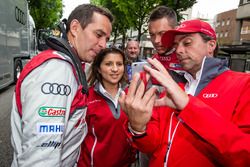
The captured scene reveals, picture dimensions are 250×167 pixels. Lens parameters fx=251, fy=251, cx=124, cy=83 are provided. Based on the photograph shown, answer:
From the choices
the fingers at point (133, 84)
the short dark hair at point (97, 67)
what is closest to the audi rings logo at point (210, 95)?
the fingers at point (133, 84)

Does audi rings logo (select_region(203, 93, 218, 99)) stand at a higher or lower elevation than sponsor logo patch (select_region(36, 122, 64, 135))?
higher

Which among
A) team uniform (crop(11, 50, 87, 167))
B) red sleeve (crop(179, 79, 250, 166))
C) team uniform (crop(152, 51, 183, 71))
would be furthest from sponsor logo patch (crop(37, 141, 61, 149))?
team uniform (crop(152, 51, 183, 71))

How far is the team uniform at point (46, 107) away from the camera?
1424mm

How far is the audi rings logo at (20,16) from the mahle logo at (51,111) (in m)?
10.0

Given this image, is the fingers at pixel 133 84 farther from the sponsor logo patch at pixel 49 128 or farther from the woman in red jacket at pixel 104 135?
the woman in red jacket at pixel 104 135

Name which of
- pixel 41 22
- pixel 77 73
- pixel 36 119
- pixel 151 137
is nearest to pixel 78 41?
pixel 77 73

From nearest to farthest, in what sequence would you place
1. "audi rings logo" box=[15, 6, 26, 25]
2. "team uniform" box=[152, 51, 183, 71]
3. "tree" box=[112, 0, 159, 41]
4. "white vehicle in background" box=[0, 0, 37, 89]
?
"team uniform" box=[152, 51, 183, 71] < "white vehicle in background" box=[0, 0, 37, 89] < "audi rings logo" box=[15, 6, 26, 25] < "tree" box=[112, 0, 159, 41]

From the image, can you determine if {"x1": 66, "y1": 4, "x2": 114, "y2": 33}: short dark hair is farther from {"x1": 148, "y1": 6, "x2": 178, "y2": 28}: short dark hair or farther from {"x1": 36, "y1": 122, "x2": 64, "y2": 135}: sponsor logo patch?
{"x1": 148, "y1": 6, "x2": 178, "y2": 28}: short dark hair

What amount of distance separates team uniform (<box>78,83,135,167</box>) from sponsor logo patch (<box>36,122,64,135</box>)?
101cm

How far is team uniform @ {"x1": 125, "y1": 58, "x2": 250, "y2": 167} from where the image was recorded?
1318 mm

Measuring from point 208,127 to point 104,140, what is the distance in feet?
4.46

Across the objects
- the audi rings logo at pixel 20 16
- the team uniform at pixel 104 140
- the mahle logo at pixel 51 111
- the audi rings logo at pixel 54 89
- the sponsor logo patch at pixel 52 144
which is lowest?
the team uniform at pixel 104 140

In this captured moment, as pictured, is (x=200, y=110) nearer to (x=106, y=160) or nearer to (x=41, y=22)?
(x=106, y=160)

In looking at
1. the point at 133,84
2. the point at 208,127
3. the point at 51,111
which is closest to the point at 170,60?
the point at 133,84
